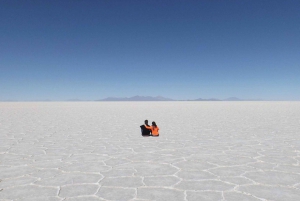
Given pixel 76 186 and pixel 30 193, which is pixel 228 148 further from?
pixel 30 193

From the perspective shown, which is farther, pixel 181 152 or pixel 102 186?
pixel 181 152

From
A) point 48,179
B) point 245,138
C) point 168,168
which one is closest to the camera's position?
point 48,179

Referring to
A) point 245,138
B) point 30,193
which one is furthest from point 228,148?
point 30,193

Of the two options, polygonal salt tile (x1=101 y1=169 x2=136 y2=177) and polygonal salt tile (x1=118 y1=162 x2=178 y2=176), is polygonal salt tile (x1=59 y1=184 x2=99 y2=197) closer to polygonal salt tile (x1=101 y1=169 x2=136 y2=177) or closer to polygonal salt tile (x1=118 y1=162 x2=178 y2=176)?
polygonal salt tile (x1=101 y1=169 x2=136 y2=177)

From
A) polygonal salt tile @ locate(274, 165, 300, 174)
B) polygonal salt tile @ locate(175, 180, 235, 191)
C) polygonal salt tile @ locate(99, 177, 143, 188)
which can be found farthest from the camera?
polygonal salt tile @ locate(274, 165, 300, 174)

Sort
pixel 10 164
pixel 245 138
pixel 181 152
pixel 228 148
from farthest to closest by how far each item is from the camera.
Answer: pixel 245 138
pixel 228 148
pixel 181 152
pixel 10 164

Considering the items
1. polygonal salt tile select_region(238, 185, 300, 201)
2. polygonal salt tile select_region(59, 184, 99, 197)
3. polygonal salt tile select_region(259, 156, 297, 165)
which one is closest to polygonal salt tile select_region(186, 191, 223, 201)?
polygonal salt tile select_region(238, 185, 300, 201)

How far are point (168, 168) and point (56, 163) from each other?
1925 mm

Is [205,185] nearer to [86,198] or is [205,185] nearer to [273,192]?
[273,192]

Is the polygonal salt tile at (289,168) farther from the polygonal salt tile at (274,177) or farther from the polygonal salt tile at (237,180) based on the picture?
the polygonal salt tile at (237,180)

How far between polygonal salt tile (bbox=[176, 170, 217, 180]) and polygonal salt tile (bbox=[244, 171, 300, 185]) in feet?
1.74

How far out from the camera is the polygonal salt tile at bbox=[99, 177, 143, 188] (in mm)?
3293

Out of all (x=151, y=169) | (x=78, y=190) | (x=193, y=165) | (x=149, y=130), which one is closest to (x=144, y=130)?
(x=149, y=130)

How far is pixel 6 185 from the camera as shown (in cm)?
328
